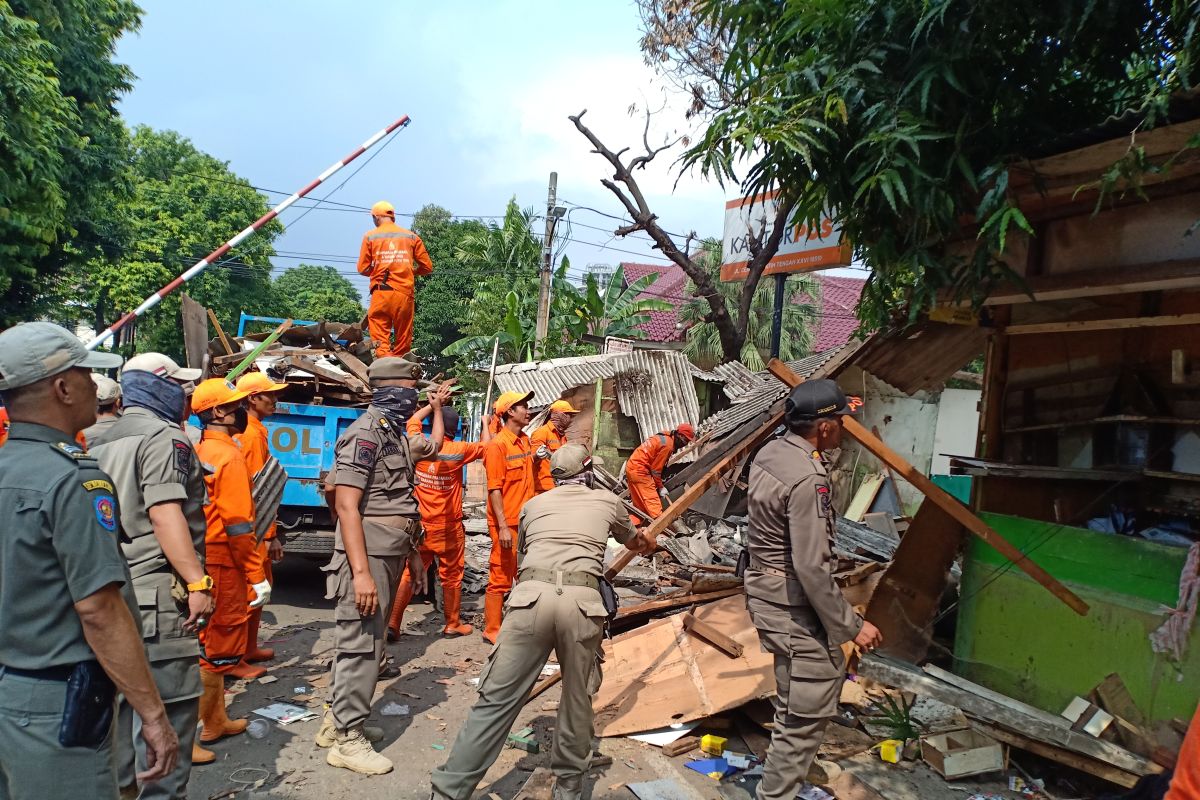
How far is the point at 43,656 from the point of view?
1945 millimetres

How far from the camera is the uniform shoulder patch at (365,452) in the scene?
4.06 metres

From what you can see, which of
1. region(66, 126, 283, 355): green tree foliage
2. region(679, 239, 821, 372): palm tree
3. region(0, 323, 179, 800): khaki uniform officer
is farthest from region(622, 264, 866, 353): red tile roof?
region(0, 323, 179, 800): khaki uniform officer

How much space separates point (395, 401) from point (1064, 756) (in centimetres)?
427

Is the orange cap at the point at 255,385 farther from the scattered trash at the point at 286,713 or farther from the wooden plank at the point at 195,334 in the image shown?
the wooden plank at the point at 195,334

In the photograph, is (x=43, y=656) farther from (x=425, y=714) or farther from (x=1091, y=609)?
(x=1091, y=609)

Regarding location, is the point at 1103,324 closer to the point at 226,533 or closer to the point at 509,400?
the point at 509,400

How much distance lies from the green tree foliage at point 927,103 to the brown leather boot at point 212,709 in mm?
3963

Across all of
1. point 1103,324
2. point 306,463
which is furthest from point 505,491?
point 1103,324

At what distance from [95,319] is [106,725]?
2727 cm

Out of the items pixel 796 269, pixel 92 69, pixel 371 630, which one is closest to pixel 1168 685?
pixel 371 630

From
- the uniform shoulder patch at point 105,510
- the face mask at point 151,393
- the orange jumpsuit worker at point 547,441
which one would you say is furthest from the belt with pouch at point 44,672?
the orange jumpsuit worker at point 547,441

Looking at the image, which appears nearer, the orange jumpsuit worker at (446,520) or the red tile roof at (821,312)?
the orange jumpsuit worker at (446,520)

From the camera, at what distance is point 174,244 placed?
86.5 ft

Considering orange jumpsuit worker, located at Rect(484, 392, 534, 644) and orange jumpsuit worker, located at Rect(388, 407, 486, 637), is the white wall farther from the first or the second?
orange jumpsuit worker, located at Rect(388, 407, 486, 637)
